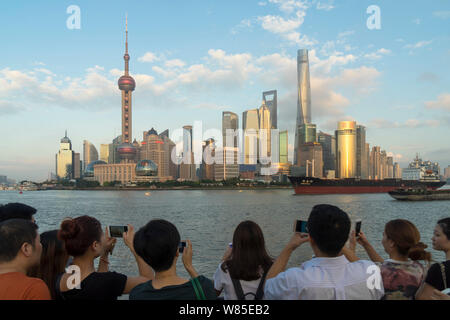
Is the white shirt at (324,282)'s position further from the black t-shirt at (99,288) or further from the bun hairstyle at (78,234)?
the bun hairstyle at (78,234)

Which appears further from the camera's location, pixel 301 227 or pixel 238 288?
pixel 238 288

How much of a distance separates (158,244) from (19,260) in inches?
45.3

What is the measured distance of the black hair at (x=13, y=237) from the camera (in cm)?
280

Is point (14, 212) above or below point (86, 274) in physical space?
above

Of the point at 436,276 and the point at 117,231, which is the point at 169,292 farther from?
the point at 436,276

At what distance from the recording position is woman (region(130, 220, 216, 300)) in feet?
9.05

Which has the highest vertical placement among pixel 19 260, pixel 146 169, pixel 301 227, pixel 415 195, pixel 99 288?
pixel 146 169

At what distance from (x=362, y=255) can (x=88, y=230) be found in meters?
16.8

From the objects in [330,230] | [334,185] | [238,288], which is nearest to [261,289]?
[238,288]

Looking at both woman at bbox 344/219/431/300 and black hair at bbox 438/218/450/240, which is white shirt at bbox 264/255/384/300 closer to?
woman at bbox 344/219/431/300

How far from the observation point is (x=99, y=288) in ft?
10.2

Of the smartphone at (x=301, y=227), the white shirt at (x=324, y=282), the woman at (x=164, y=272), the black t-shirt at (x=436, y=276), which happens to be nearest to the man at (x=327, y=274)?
the white shirt at (x=324, y=282)

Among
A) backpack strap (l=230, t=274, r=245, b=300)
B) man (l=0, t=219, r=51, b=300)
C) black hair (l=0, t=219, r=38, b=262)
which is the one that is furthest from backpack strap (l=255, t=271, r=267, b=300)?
black hair (l=0, t=219, r=38, b=262)
